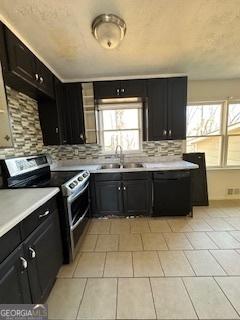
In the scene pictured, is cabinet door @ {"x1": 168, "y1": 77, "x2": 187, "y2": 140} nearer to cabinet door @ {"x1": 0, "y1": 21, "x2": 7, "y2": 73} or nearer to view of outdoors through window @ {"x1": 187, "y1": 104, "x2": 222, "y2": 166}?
view of outdoors through window @ {"x1": 187, "y1": 104, "x2": 222, "y2": 166}

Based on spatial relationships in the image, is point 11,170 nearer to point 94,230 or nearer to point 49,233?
point 49,233

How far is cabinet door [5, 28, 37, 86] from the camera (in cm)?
156

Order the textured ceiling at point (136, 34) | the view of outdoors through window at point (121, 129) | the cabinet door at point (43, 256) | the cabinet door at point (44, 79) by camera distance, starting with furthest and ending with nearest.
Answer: the view of outdoors through window at point (121, 129), the cabinet door at point (44, 79), the textured ceiling at point (136, 34), the cabinet door at point (43, 256)

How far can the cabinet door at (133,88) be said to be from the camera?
2947mm

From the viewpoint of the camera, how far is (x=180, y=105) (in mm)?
2984

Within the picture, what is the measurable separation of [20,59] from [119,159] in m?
2.08

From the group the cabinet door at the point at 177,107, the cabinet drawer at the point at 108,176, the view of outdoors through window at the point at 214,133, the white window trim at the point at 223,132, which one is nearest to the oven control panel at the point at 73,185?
the cabinet drawer at the point at 108,176

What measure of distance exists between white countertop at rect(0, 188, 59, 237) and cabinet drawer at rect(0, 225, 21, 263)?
6 cm

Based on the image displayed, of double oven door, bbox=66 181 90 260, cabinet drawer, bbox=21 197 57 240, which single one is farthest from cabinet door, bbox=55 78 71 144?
cabinet drawer, bbox=21 197 57 240

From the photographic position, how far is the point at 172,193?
2844mm

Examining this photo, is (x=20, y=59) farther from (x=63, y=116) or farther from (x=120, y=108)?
(x=120, y=108)

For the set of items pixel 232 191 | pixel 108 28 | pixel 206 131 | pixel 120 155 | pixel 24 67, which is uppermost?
pixel 108 28

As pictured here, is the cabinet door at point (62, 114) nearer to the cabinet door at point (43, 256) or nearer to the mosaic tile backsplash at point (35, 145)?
the mosaic tile backsplash at point (35, 145)

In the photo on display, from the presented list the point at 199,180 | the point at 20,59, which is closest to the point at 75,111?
the point at 20,59
